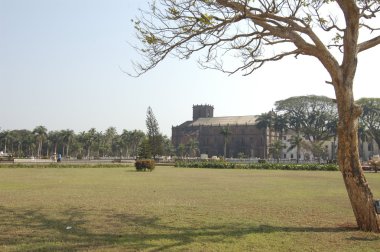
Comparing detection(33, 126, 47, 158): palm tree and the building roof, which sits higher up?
the building roof

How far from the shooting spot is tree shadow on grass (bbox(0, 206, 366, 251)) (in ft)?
22.7

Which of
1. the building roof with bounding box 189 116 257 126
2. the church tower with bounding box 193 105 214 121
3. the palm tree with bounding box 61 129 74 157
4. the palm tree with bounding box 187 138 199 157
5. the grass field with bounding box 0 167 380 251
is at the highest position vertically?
the church tower with bounding box 193 105 214 121

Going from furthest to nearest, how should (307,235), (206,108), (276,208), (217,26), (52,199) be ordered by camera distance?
(206,108) → (52,199) → (276,208) → (217,26) → (307,235)

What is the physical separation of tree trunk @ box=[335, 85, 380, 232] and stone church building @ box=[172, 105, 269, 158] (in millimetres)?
104891

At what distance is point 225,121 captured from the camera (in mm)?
130750

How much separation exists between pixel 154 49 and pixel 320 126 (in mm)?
74616

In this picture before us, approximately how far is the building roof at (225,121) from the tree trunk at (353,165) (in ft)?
377

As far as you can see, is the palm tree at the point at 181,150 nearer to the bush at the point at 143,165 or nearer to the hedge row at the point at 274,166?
the hedge row at the point at 274,166

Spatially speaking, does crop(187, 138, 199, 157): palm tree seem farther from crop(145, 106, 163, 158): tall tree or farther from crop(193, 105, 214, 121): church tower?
crop(145, 106, 163, 158): tall tree

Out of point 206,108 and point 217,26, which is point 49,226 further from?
point 206,108

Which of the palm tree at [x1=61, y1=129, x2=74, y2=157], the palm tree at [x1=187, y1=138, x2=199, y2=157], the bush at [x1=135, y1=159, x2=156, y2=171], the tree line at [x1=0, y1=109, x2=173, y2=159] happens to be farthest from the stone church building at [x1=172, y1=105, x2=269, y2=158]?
the bush at [x1=135, y1=159, x2=156, y2=171]

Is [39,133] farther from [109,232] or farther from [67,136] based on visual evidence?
[109,232]

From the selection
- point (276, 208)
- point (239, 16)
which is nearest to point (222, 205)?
point (276, 208)

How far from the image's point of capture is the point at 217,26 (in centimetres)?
965
